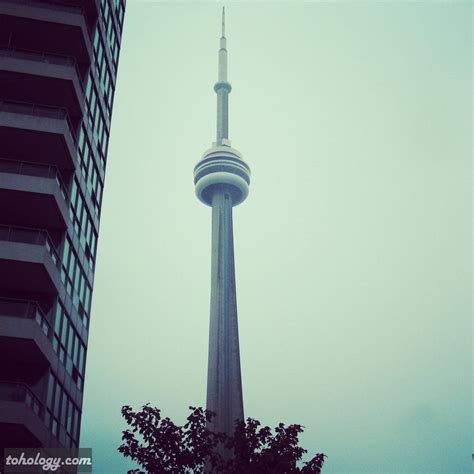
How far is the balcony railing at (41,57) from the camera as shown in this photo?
107ft

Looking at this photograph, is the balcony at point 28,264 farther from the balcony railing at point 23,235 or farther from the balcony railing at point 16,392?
the balcony railing at point 16,392

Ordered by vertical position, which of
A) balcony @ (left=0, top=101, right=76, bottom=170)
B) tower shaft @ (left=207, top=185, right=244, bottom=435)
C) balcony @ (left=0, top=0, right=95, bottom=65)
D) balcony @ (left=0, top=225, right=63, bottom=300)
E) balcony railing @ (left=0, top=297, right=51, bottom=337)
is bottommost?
balcony railing @ (left=0, top=297, right=51, bottom=337)

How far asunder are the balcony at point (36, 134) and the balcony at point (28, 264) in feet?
14.1

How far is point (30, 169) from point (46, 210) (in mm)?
1935

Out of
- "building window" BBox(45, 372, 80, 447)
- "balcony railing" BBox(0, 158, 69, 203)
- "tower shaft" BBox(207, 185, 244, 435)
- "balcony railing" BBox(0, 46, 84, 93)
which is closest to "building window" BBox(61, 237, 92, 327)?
"balcony railing" BBox(0, 158, 69, 203)

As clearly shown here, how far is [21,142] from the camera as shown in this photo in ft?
101

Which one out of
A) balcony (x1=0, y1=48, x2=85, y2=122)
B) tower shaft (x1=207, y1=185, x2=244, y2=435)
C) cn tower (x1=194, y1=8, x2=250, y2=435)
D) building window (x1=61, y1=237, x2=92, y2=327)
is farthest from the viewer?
cn tower (x1=194, y1=8, x2=250, y2=435)

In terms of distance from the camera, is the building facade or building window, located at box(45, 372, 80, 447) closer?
the building facade

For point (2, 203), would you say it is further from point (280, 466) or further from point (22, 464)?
point (280, 466)

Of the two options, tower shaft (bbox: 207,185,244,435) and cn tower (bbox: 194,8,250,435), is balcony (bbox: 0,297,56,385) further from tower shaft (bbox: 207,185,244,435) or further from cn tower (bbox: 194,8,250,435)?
tower shaft (bbox: 207,185,244,435)

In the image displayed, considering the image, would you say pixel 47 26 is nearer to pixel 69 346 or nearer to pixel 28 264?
pixel 28 264

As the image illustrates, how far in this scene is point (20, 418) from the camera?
24.6m

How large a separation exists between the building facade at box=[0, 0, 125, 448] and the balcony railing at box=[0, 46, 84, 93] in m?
0.07

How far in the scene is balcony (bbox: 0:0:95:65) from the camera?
108 ft
